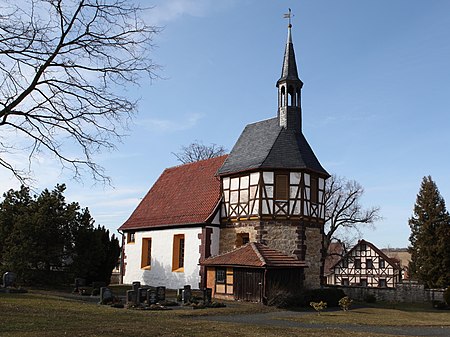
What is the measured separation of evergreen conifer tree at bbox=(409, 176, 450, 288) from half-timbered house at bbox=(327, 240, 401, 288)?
6.68 m

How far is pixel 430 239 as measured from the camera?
40875mm

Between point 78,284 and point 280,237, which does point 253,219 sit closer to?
point 280,237

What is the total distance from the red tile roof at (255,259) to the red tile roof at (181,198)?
3.34 metres

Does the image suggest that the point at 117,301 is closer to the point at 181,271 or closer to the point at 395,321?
the point at 181,271

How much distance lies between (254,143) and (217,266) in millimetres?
8151

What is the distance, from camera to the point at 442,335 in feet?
53.1

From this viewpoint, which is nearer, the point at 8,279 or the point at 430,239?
the point at 8,279

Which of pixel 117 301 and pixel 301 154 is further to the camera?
pixel 301 154

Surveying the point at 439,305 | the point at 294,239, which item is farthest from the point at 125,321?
the point at 439,305

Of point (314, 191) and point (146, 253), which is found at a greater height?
point (314, 191)

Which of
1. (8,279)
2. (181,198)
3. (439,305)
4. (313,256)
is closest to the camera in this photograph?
(8,279)

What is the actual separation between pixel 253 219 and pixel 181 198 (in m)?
7.04

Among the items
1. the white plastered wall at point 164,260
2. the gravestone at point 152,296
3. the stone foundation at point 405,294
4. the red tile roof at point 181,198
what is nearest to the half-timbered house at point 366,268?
the stone foundation at point 405,294

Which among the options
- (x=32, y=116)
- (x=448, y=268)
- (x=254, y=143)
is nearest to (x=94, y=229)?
(x=254, y=143)
